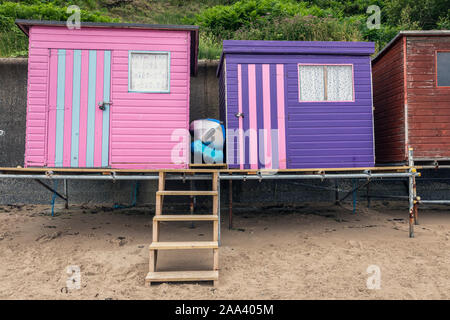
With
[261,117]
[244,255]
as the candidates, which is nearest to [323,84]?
[261,117]

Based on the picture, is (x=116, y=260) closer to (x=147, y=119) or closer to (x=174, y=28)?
(x=147, y=119)

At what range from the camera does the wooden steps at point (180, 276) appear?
157 inches

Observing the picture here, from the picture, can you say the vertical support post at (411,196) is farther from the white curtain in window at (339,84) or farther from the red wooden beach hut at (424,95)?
the white curtain in window at (339,84)

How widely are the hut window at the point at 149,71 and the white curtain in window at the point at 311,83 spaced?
2494mm

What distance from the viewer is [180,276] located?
405 centimetres

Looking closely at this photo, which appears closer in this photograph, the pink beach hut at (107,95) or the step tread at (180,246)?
the step tread at (180,246)

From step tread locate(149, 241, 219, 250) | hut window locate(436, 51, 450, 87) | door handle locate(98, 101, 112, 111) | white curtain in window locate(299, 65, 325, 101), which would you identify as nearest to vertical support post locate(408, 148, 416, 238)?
hut window locate(436, 51, 450, 87)

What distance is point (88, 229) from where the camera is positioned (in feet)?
20.9

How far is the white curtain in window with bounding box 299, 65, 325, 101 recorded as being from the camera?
598cm

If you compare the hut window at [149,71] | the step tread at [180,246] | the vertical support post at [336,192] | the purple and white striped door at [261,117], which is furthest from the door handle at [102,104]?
the vertical support post at [336,192]

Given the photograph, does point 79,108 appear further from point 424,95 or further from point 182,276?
point 424,95

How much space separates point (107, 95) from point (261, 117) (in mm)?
2751

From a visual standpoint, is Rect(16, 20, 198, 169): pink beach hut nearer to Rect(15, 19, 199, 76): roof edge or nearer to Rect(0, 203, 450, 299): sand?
Rect(15, 19, 199, 76): roof edge

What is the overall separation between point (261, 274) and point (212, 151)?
8.19ft
